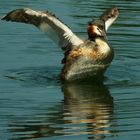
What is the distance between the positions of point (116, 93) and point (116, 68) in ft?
6.99

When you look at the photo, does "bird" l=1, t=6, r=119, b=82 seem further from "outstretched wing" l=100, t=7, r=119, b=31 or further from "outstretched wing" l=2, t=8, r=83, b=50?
"outstretched wing" l=100, t=7, r=119, b=31

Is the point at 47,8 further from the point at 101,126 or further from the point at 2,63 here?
the point at 101,126

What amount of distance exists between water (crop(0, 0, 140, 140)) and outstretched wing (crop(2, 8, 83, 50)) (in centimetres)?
61

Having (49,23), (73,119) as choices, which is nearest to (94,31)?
(49,23)

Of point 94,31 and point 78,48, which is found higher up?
point 94,31

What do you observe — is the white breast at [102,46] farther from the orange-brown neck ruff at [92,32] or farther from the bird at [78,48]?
the orange-brown neck ruff at [92,32]

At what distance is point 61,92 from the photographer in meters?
14.3

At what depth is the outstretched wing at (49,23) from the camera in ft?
49.5

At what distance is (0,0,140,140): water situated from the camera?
1173cm

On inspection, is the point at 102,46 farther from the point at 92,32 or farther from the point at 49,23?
the point at 49,23

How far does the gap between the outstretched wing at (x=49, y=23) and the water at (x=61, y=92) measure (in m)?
0.61

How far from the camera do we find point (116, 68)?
16.2 m

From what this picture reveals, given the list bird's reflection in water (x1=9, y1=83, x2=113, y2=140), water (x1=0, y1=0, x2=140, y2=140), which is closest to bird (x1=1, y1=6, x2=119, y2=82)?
water (x1=0, y1=0, x2=140, y2=140)

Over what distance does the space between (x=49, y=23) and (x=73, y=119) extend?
3.28m
